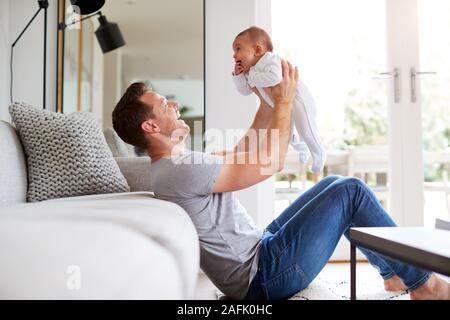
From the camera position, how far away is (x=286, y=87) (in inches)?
62.2

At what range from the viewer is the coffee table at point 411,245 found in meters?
0.93

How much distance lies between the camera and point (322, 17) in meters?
3.15

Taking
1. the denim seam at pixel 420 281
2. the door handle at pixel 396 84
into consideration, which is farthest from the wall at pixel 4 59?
the door handle at pixel 396 84

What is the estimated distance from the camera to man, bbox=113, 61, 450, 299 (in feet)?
4.55

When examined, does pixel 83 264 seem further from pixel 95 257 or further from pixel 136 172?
pixel 136 172

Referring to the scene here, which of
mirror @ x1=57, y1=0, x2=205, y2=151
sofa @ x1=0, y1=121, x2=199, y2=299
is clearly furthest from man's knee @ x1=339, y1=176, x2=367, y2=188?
mirror @ x1=57, y1=0, x2=205, y2=151

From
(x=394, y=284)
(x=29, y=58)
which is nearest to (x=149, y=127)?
(x=394, y=284)

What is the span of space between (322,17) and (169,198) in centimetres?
226

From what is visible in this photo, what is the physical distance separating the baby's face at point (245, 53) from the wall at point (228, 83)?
1.04 metres

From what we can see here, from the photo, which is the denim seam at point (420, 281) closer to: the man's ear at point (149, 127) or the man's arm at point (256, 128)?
the man's arm at point (256, 128)

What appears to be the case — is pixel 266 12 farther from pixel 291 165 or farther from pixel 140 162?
pixel 140 162

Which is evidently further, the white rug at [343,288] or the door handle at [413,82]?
the door handle at [413,82]

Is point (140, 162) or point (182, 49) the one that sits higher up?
point (182, 49)
